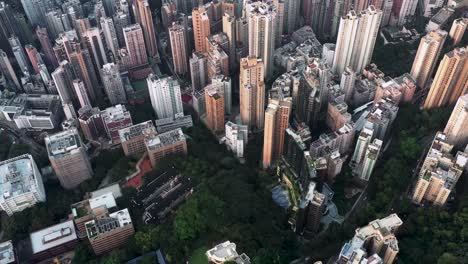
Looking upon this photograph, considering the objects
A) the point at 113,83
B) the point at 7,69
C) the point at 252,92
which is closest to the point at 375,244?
the point at 252,92

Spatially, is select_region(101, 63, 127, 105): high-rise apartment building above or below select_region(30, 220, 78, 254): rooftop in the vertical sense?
above

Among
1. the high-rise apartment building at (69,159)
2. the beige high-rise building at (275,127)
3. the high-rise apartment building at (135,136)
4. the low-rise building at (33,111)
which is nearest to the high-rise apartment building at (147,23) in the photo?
Answer: the low-rise building at (33,111)

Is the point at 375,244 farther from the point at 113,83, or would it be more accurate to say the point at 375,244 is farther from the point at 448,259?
the point at 113,83

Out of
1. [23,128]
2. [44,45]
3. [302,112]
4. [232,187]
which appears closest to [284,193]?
[232,187]

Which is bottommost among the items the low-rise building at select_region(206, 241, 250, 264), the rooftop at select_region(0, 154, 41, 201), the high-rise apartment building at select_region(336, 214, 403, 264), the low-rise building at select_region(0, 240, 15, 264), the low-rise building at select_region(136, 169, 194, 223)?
the low-rise building at select_region(0, 240, 15, 264)

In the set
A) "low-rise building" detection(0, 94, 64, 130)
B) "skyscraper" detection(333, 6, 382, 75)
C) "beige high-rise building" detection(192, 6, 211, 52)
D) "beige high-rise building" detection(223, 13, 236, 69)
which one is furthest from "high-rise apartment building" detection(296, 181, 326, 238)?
"low-rise building" detection(0, 94, 64, 130)

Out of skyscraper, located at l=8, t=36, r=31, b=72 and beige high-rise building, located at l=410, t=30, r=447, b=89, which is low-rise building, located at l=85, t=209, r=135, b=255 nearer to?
skyscraper, located at l=8, t=36, r=31, b=72

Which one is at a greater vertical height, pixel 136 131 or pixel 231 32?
pixel 231 32
